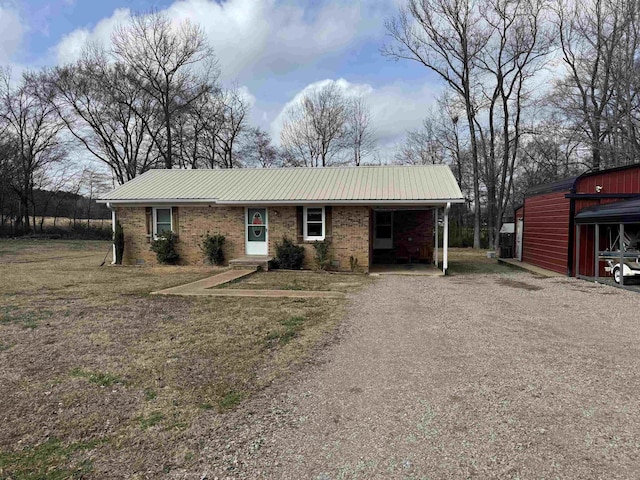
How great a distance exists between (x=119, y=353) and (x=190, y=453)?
2.57 m

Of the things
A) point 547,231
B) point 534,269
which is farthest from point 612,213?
point 534,269

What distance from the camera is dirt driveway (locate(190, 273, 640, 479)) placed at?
8.63 ft

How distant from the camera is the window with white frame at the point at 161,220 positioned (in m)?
14.8

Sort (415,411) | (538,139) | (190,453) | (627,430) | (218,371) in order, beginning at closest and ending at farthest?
1. (190,453)
2. (627,430)
3. (415,411)
4. (218,371)
5. (538,139)

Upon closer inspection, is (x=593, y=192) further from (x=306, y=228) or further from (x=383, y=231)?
(x=306, y=228)

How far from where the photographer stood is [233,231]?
47.4 ft

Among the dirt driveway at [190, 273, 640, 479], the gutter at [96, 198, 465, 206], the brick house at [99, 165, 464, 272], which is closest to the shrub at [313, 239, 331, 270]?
the brick house at [99, 165, 464, 272]

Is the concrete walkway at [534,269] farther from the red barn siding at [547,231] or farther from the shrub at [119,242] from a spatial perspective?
the shrub at [119,242]

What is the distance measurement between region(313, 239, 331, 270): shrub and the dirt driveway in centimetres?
682

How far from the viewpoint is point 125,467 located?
8.52ft

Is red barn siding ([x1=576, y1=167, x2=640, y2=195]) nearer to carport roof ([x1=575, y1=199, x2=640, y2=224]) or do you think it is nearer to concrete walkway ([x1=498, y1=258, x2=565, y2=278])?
carport roof ([x1=575, y1=199, x2=640, y2=224])

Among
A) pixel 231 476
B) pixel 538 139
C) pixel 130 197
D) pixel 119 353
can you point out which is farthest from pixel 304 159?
pixel 231 476

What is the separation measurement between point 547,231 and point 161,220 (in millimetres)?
13354

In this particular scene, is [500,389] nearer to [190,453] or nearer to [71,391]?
[190,453]
